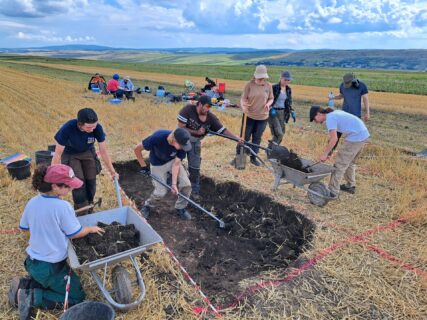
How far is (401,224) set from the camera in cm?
564

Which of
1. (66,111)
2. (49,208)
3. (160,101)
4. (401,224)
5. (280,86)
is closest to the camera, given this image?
(49,208)

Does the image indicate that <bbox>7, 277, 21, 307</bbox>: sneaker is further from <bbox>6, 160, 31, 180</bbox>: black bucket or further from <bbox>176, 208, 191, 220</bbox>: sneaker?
<bbox>6, 160, 31, 180</bbox>: black bucket

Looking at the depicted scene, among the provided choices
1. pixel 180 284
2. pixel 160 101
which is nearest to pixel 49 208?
pixel 180 284

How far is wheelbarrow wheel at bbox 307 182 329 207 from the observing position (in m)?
6.17

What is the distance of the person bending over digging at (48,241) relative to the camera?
3287 millimetres

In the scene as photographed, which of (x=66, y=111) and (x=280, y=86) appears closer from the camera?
(x=280, y=86)

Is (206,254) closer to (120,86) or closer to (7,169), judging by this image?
(7,169)

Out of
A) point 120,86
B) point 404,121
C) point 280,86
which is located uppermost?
point 280,86

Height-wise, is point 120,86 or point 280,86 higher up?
point 280,86

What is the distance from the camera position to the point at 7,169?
7.18 meters

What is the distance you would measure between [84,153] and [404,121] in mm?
14135

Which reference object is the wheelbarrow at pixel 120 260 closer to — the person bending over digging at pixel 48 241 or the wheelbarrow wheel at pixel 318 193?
the person bending over digging at pixel 48 241

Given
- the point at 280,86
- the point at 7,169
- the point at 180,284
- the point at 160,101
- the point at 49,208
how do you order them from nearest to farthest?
the point at 49,208
the point at 180,284
the point at 7,169
the point at 280,86
the point at 160,101

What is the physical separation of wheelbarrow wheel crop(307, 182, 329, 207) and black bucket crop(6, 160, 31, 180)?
5.36m
